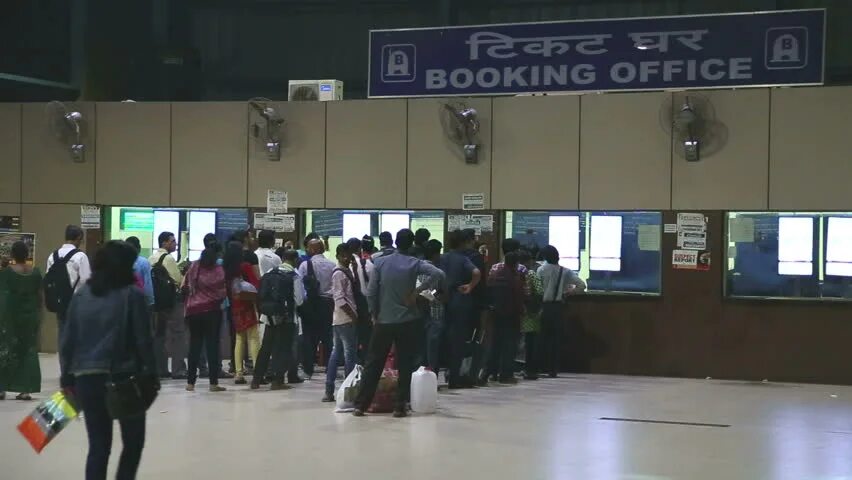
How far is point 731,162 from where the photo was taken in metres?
14.3

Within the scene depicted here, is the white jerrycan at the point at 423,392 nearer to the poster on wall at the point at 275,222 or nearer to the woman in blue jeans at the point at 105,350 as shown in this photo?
the woman in blue jeans at the point at 105,350

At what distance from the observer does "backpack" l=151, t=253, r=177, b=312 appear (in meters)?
13.0

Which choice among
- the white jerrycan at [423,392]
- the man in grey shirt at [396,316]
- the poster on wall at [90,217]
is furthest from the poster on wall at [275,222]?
the white jerrycan at [423,392]

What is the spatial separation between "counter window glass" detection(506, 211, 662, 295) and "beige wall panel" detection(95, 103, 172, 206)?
16.7 ft

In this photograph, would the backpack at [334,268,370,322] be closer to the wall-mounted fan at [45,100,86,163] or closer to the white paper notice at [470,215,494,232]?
the white paper notice at [470,215,494,232]

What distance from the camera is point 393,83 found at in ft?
52.2

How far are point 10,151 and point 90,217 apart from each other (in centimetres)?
166

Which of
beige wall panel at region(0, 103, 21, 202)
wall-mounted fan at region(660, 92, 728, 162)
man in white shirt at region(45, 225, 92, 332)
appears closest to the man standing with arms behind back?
man in white shirt at region(45, 225, 92, 332)

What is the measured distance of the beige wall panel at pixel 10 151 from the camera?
56.2 feet

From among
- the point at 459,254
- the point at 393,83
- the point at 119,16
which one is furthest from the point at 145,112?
the point at 459,254

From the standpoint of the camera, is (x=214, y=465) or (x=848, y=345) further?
→ (x=848, y=345)

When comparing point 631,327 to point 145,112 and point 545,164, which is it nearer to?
point 545,164

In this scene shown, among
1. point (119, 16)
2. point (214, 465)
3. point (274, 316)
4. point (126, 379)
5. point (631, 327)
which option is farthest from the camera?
point (119, 16)

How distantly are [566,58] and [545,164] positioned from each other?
1.42 meters
